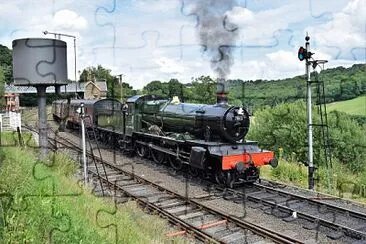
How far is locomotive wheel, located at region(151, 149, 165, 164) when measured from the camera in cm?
1577

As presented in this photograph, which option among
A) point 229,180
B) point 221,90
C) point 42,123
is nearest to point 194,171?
point 229,180

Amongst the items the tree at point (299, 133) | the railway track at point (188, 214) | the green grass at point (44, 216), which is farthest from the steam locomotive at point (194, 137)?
the tree at point (299, 133)

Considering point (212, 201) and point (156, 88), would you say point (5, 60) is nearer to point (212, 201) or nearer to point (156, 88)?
point (212, 201)

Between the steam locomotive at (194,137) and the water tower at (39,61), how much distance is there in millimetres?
4944

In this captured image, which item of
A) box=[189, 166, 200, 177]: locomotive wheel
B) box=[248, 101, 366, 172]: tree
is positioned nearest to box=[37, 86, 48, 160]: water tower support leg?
box=[189, 166, 200, 177]: locomotive wheel

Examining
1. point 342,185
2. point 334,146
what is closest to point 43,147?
point 342,185

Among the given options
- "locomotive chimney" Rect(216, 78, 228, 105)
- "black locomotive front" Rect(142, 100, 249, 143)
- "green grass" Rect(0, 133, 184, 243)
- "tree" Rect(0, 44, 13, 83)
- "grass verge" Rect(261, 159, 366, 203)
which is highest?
"tree" Rect(0, 44, 13, 83)

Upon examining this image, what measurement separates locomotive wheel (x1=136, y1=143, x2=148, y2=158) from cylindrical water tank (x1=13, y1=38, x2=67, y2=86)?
8.72 m

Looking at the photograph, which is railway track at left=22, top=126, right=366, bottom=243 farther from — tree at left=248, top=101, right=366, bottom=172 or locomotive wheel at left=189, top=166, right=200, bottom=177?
tree at left=248, top=101, right=366, bottom=172

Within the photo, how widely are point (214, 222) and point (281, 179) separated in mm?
6054

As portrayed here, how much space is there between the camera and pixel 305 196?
11.1 meters

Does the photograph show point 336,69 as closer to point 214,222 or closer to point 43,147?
point 214,222

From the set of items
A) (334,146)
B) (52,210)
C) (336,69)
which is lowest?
(334,146)

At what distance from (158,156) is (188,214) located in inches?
258
